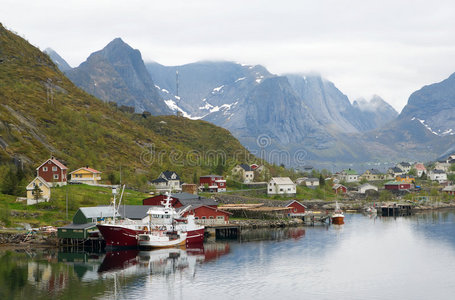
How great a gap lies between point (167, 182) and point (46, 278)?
92154 millimetres

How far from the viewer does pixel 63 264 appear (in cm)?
8406

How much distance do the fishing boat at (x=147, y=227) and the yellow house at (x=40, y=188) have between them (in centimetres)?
2063

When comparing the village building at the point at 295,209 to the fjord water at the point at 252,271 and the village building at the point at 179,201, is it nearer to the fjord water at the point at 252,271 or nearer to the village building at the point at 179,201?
the village building at the point at 179,201

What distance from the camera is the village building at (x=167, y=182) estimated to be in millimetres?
164875

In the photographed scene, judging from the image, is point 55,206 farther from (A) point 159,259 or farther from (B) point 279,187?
(B) point 279,187

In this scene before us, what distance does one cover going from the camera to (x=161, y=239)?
324 ft

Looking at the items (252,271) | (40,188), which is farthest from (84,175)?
(252,271)

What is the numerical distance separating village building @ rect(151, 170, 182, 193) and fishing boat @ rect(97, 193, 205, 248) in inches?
2113

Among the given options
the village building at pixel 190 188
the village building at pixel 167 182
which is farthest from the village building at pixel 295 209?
the village building at pixel 167 182

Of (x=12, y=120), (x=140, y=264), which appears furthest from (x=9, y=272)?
(x=12, y=120)

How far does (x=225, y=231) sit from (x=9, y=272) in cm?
5112

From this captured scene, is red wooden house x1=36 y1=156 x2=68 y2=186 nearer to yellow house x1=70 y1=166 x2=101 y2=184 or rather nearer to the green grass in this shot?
the green grass

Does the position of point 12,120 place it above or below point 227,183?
above

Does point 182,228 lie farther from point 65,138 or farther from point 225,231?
point 65,138
